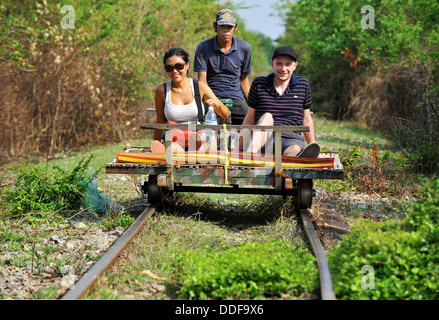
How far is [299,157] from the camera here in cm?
649

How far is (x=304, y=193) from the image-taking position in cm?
684

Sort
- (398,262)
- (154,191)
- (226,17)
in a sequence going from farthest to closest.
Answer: (226,17)
(154,191)
(398,262)

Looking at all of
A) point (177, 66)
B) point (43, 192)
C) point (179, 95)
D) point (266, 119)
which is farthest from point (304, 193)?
point (43, 192)

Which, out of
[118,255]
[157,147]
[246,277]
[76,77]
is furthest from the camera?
[76,77]

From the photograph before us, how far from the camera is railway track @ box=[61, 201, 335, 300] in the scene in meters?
4.20

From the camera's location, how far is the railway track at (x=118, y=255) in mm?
4195

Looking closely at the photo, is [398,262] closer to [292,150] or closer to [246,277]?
[246,277]

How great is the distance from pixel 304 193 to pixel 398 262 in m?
2.64

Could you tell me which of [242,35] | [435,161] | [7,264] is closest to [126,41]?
[435,161]

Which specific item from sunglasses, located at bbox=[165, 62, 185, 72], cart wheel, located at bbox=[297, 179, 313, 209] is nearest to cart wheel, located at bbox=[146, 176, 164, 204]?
sunglasses, located at bbox=[165, 62, 185, 72]

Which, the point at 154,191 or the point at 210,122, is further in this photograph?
the point at 210,122

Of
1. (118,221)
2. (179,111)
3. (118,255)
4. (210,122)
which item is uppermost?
(179,111)

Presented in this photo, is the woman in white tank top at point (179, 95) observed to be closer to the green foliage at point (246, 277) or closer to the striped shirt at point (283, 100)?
the striped shirt at point (283, 100)

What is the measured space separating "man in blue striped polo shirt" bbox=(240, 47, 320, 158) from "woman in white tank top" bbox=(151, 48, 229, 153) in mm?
466
